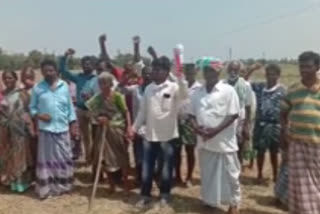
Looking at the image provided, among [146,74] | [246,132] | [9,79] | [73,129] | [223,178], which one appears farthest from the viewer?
[246,132]

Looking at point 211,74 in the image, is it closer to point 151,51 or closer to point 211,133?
point 211,133

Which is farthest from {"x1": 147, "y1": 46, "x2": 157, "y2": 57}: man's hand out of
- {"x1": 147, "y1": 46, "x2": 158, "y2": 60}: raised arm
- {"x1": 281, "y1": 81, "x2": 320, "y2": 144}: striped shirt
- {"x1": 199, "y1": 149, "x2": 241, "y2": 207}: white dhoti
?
{"x1": 281, "y1": 81, "x2": 320, "y2": 144}: striped shirt

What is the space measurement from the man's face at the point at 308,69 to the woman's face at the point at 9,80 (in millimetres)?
3958

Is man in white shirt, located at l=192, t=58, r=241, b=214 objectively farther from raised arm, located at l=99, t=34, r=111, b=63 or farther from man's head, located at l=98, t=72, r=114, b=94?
raised arm, located at l=99, t=34, r=111, b=63

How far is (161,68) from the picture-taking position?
6.95 meters

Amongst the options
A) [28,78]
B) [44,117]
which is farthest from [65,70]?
[44,117]

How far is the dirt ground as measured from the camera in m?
7.21

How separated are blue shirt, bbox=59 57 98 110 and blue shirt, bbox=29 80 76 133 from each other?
635 millimetres

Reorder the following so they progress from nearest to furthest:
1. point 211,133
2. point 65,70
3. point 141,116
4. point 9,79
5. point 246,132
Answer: point 211,133
point 141,116
point 9,79
point 246,132
point 65,70

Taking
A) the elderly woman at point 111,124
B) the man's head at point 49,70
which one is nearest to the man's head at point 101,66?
the elderly woman at point 111,124

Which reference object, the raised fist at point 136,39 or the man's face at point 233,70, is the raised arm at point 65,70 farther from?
the man's face at point 233,70

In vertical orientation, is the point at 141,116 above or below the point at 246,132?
above

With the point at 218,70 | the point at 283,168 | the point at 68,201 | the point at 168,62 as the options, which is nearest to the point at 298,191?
the point at 283,168

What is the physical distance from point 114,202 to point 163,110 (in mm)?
1444
